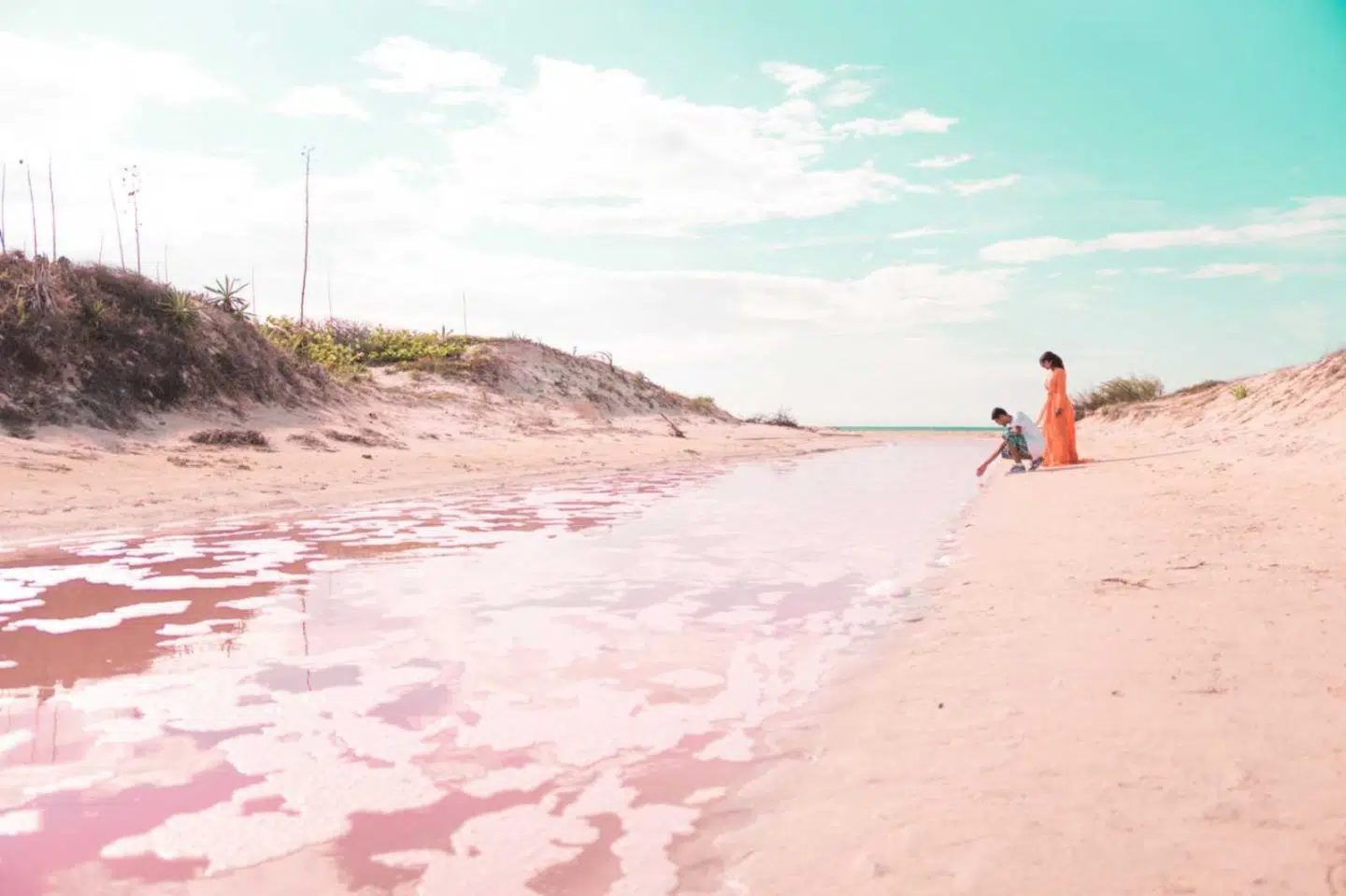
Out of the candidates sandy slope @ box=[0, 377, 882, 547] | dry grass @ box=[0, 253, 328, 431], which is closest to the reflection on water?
sandy slope @ box=[0, 377, 882, 547]

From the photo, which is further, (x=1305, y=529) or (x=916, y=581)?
(x=1305, y=529)

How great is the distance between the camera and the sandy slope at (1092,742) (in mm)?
1984

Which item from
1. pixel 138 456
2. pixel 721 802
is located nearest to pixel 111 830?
pixel 721 802

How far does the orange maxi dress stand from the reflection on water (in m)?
7.99

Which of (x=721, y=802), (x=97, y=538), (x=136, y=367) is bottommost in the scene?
(x=721, y=802)

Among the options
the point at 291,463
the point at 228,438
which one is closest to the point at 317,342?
the point at 228,438

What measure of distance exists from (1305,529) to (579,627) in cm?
489

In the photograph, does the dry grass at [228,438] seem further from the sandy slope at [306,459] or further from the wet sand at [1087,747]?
the wet sand at [1087,747]

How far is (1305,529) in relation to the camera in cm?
585

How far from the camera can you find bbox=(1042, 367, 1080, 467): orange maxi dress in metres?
13.7

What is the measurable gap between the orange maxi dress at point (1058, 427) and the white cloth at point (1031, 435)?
101 millimetres

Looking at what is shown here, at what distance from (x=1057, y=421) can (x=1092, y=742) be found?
12239mm

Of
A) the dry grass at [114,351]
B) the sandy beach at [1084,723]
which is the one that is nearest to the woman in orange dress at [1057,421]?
the sandy beach at [1084,723]

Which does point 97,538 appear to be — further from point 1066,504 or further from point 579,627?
point 1066,504
